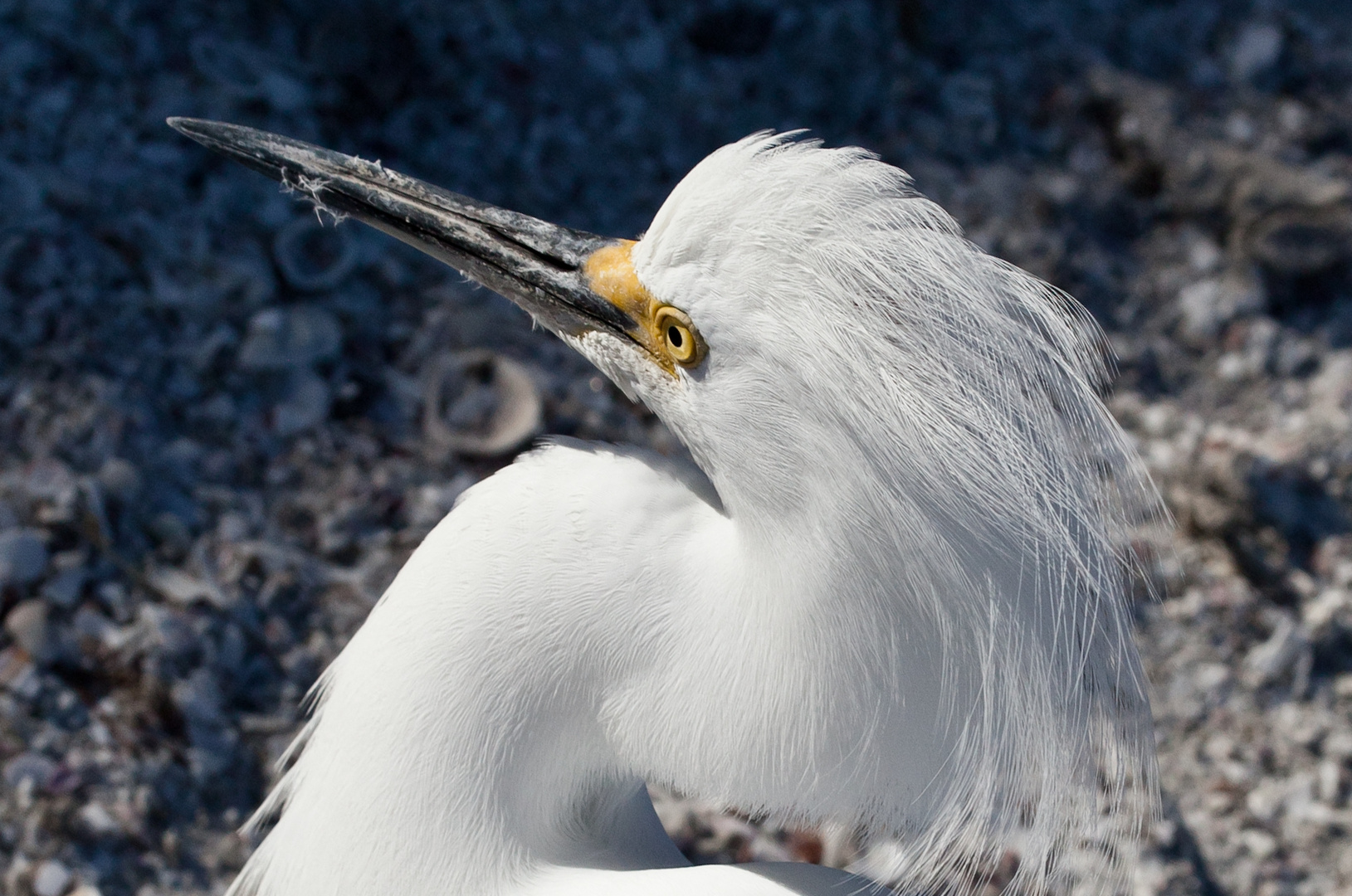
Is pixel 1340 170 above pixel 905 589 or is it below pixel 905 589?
above

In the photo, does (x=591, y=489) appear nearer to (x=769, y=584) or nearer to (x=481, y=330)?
(x=769, y=584)

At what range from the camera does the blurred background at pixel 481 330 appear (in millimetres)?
1438

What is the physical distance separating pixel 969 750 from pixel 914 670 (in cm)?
7

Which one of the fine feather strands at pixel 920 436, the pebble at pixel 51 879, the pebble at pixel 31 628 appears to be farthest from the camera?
the pebble at pixel 31 628

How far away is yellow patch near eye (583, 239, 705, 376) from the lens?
783 mm

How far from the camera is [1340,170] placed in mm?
2264

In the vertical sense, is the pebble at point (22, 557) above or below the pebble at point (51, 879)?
above

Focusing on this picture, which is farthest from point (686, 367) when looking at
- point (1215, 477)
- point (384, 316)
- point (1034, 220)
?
point (1034, 220)

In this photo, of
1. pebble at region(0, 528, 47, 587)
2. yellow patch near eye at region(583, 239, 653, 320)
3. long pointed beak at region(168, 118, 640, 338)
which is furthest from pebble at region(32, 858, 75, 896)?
yellow patch near eye at region(583, 239, 653, 320)

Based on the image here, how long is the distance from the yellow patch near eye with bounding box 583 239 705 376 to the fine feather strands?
2 cm

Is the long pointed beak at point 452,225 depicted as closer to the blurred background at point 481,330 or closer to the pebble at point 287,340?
the blurred background at point 481,330

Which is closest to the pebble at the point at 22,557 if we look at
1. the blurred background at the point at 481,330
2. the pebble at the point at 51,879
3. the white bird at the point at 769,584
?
the blurred background at the point at 481,330

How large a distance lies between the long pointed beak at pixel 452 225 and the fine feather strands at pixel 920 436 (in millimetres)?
120

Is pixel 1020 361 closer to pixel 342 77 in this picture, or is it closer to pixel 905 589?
pixel 905 589
